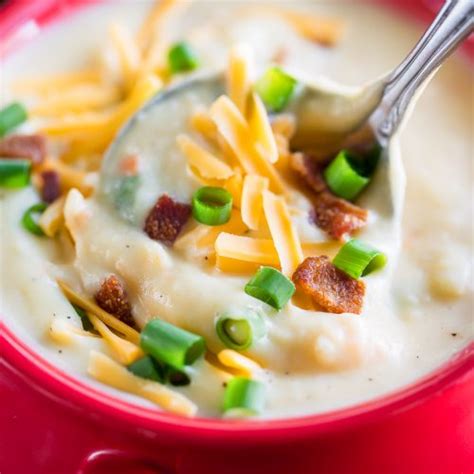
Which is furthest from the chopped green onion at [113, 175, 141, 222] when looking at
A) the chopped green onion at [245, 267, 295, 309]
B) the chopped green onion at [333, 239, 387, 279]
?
the chopped green onion at [333, 239, 387, 279]

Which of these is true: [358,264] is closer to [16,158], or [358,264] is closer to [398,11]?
[16,158]

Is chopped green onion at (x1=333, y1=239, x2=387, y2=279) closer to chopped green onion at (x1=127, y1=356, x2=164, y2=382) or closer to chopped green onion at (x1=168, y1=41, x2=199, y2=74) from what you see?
chopped green onion at (x1=127, y1=356, x2=164, y2=382)

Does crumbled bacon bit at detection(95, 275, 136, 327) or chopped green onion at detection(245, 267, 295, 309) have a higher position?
chopped green onion at detection(245, 267, 295, 309)

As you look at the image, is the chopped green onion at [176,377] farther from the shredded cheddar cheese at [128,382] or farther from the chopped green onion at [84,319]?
the chopped green onion at [84,319]

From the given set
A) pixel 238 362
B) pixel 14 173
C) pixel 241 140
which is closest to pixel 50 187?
pixel 14 173

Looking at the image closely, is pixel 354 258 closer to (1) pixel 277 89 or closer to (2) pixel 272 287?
(2) pixel 272 287

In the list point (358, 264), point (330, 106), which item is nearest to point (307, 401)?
point (358, 264)
